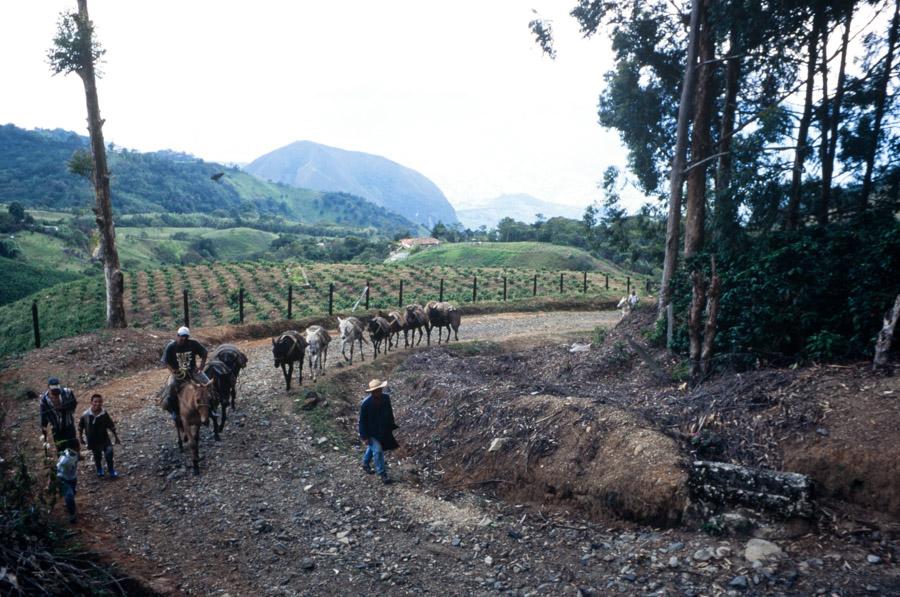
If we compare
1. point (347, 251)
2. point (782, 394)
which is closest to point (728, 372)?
point (782, 394)

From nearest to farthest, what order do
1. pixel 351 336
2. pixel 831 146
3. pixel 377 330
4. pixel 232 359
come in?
Result: pixel 232 359 < pixel 831 146 < pixel 351 336 < pixel 377 330

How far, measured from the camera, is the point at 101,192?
17.8 m

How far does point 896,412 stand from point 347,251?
75.7m

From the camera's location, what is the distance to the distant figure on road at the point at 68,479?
296 inches

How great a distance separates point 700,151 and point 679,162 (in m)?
0.63

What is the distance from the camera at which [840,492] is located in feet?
21.7

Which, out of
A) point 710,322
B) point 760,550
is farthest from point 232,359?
point 760,550

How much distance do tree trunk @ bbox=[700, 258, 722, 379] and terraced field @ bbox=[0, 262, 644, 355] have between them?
18399 millimetres

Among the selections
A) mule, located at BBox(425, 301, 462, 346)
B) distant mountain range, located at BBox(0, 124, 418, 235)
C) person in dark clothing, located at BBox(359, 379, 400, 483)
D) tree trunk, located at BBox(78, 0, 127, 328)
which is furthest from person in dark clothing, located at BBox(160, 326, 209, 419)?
distant mountain range, located at BBox(0, 124, 418, 235)

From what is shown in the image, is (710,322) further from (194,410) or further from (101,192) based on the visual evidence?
(101,192)

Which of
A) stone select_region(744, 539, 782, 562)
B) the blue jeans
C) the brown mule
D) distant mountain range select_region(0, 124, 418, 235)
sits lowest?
the blue jeans

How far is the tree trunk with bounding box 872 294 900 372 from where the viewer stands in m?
7.86

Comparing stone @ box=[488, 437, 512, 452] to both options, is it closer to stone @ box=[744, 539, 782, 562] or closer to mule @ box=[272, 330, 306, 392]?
stone @ box=[744, 539, 782, 562]

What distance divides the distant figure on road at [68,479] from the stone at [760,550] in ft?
28.3
